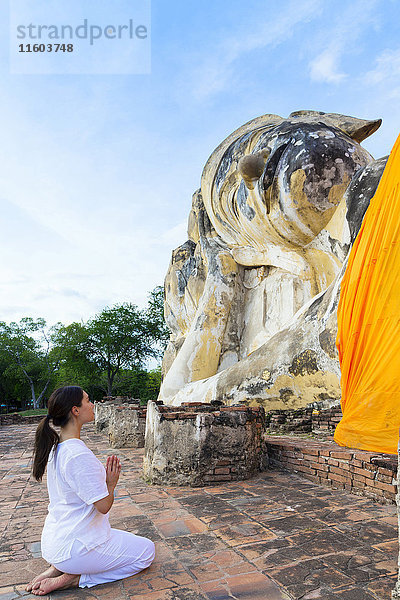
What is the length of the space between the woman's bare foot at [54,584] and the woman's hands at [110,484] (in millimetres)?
374

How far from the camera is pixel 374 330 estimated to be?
198 inches

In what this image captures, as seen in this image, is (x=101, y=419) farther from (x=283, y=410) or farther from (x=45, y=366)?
(x=45, y=366)

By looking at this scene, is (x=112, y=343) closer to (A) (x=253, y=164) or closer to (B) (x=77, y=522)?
(A) (x=253, y=164)

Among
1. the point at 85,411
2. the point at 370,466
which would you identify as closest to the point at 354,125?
the point at 370,466

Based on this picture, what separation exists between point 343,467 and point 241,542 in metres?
1.59

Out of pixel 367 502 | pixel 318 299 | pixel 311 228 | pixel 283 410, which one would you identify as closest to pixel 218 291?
pixel 311 228

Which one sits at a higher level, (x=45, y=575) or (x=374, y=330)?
(x=374, y=330)

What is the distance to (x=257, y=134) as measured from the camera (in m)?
11.0

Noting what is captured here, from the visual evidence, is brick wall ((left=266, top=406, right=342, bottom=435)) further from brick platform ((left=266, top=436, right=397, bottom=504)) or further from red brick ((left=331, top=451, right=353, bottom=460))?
red brick ((left=331, top=451, right=353, bottom=460))

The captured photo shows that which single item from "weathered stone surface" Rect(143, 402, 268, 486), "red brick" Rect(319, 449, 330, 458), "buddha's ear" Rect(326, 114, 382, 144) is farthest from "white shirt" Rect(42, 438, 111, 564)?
"buddha's ear" Rect(326, 114, 382, 144)

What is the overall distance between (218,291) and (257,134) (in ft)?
13.3

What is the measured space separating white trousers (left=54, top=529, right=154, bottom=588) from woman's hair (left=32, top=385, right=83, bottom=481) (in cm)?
45

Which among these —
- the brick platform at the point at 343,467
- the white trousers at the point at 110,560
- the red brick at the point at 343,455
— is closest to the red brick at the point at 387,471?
the brick platform at the point at 343,467

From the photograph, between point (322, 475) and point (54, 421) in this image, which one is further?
point (322, 475)
